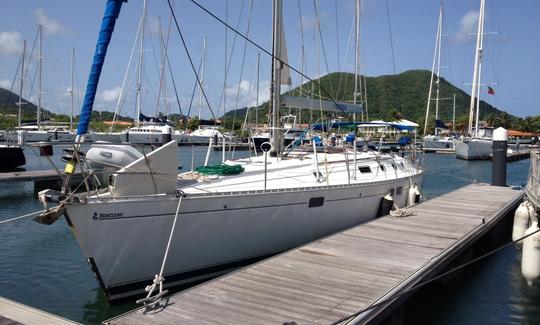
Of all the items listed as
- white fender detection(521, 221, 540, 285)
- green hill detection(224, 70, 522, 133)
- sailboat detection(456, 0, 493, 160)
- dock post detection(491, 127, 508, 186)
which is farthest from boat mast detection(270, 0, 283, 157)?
green hill detection(224, 70, 522, 133)

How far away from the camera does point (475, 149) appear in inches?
1914

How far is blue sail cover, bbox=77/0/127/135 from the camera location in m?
7.13

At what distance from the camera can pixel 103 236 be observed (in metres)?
7.65

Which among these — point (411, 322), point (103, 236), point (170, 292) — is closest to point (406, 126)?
point (411, 322)

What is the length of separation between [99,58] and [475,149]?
47764 millimetres

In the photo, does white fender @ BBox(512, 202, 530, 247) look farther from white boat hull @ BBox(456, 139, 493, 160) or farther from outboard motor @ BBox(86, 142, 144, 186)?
white boat hull @ BBox(456, 139, 493, 160)

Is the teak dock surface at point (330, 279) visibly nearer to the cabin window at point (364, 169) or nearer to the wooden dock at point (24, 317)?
the wooden dock at point (24, 317)

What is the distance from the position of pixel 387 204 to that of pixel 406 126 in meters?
5.09

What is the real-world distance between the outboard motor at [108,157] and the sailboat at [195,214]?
0.28m

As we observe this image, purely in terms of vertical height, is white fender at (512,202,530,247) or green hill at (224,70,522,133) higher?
green hill at (224,70,522,133)

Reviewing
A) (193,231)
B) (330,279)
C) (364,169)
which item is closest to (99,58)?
(193,231)

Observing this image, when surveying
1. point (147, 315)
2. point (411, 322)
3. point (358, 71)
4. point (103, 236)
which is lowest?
point (411, 322)

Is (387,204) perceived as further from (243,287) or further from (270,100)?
(243,287)

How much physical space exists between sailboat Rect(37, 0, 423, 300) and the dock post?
8.48m
